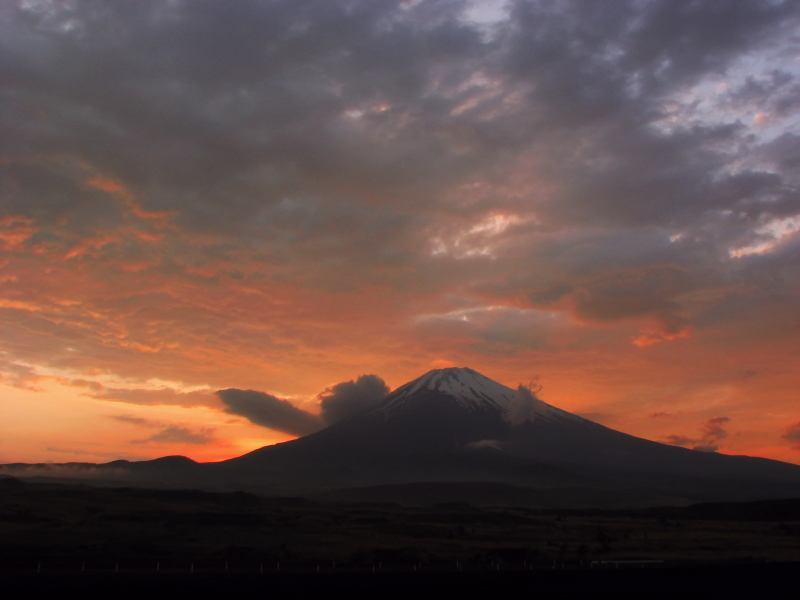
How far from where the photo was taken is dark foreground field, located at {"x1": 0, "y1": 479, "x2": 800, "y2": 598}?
1522 inches

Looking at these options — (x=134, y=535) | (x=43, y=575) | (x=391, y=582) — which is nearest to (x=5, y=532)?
(x=134, y=535)

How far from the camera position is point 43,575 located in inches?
1710

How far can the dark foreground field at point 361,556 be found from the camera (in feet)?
127

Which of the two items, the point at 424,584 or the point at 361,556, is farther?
the point at 361,556

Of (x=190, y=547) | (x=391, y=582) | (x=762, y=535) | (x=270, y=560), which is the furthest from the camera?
(x=762, y=535)

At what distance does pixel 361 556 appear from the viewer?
5794cm

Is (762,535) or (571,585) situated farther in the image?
(762,535)

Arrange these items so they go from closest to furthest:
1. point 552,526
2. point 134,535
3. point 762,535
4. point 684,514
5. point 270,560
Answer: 1. point 270,560
2. point 134,535
3. point 762,535
4. point 552,526
5. point 684,514

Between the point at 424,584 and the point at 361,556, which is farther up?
the point at 424,584

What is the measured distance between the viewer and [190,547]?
6462 cm

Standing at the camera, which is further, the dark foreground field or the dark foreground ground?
the dark foreground field

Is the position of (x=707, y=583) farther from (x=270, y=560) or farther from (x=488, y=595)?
(x=270, y=560)

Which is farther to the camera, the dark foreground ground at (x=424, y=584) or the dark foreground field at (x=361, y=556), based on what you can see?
the dark foreground field at (x=361, y=556)

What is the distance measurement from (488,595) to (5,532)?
52.9m
